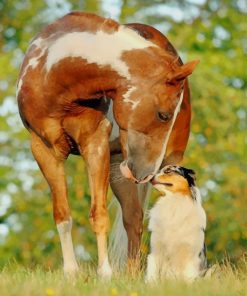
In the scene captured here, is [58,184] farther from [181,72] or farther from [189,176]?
[181,72]

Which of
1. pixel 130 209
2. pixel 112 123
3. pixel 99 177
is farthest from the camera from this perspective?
pixel 130 209

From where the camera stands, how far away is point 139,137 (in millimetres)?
8719

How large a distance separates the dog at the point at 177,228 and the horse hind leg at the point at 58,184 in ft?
2.78

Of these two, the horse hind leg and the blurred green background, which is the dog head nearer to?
the horse hind leg

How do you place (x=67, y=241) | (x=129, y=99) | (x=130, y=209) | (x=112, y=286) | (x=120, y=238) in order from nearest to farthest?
(x=112, y=286), (x=129, y=99), (x=67, y=241), (x=130, y=209), (x=120, y=238)

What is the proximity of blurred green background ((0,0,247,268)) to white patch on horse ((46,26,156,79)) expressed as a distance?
8.53 m

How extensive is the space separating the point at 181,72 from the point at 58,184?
159cm

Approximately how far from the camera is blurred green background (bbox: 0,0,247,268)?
741 inches

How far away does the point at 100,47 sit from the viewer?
8750 mm

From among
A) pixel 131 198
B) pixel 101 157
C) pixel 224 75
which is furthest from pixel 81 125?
pixel 224 75

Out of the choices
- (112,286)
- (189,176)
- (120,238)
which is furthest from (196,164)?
(112,286)

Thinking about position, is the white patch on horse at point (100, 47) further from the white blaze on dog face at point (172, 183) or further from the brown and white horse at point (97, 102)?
the white blaze on dog face at point (172, 183)

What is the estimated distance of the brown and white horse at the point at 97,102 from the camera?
8609 millimetres

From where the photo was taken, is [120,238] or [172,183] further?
[120,238]
